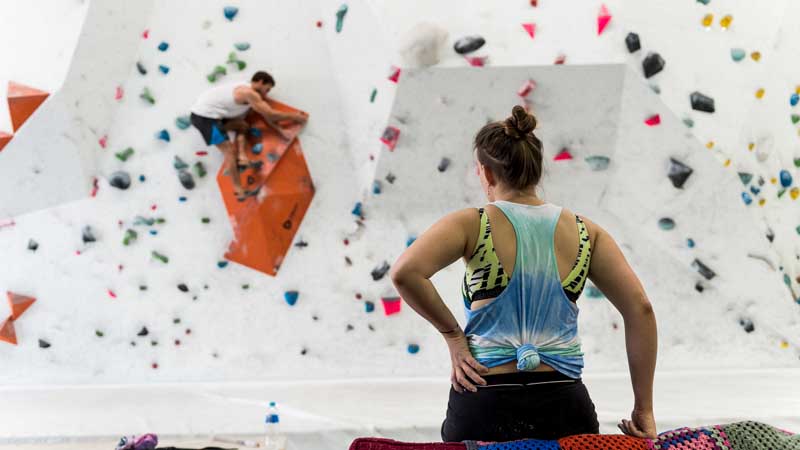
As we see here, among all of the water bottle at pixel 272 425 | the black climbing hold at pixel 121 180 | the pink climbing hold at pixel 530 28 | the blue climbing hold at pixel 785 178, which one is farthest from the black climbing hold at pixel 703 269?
the black climbing hold at pixel 121 180

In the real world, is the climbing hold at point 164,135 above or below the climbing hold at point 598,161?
above

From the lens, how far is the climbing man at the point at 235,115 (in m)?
2.59

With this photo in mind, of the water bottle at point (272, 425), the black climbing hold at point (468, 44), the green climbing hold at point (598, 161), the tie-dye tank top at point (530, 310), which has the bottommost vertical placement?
the water bottle at point (272, 425)

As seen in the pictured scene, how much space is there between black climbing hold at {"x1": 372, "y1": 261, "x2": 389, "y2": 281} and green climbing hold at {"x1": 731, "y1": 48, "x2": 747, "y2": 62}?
1.53 m

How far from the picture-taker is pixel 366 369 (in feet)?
8.96

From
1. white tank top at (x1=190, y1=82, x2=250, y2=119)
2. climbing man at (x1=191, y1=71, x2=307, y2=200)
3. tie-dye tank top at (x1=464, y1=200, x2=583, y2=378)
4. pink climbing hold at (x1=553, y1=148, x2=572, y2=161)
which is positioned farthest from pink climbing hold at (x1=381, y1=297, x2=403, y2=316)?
tie-dye tank top at (x1=464, y1=200, x2=583, y2=378)

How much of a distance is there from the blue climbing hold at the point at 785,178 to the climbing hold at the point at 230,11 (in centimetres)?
221

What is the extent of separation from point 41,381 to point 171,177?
3.24ft

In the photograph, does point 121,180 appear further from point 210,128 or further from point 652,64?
point 652,64

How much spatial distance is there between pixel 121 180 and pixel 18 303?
653mm

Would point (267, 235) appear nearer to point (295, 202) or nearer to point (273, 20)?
point (295, 202)

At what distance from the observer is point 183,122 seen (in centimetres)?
269

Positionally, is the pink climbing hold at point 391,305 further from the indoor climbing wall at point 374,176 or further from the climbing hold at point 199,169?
the climbing hold at point 199,169

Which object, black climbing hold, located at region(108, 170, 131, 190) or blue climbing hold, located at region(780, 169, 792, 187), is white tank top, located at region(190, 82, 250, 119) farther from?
blue climbing hold, located at region(780, 169, 792, 187)
